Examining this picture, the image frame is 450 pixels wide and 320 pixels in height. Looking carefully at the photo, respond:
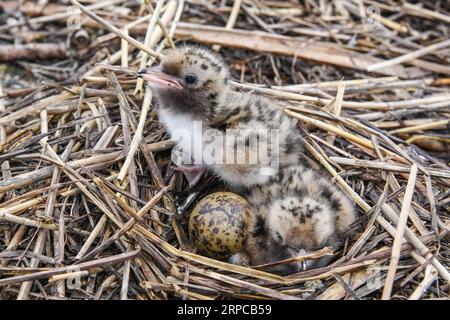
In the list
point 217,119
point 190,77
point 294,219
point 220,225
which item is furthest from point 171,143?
point 294,219

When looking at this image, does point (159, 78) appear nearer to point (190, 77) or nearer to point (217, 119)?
point (190, 77)

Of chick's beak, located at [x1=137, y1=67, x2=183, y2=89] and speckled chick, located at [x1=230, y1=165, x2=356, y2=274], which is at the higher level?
chick's beak, located at [x1=137, y1=67, x2=183, y2=89]

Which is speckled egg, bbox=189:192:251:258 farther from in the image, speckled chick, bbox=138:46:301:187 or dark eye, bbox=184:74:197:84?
dark eye, bbox=184:74:197:84

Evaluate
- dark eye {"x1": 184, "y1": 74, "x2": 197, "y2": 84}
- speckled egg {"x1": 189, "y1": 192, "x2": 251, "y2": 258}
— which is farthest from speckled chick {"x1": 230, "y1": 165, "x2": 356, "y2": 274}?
dark eye {"x1": 184, "y1": 74, "x2": 197, "y2": 84}

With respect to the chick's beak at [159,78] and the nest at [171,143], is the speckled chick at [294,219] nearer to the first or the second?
the nest at [171,143]

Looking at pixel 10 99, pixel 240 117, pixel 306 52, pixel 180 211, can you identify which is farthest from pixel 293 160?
pixel 10 99
